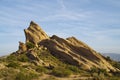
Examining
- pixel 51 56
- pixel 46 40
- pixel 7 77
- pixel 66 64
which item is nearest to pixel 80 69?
pixel 66 64

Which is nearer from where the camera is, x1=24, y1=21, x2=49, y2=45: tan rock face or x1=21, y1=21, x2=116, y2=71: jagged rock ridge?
x1=21, y1=21, x2=116, y2=71: jagged rock ridge

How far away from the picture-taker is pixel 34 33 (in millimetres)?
70688

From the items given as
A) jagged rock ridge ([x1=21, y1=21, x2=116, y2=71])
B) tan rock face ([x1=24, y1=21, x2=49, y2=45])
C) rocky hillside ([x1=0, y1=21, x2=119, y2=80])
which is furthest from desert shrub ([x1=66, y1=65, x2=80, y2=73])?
tan rock face ([x1=24, y1=21, x2=49, y2=45])

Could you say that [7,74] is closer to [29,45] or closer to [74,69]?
[74,69]

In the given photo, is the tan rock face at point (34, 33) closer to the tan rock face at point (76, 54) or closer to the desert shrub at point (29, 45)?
the desert shrub at point (29, 45)

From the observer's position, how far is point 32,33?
70.4 m

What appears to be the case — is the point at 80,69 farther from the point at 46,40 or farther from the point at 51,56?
the point at 46,40

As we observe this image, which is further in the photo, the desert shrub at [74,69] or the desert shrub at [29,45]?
the desert shrub at [29,45]

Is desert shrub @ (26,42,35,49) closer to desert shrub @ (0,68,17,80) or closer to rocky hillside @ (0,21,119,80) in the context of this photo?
rocky hillside @ (0,21,119,80)

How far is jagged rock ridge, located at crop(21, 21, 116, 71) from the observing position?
6012cm

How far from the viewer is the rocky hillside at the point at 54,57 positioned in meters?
52.3

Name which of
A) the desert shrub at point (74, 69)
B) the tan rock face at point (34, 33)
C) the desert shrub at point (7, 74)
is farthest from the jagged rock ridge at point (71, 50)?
the desert shrub at point (7, 74)

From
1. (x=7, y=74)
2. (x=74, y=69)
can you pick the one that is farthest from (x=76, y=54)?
(x=7, y=74)

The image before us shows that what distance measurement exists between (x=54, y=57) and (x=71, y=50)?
4.57 metres
